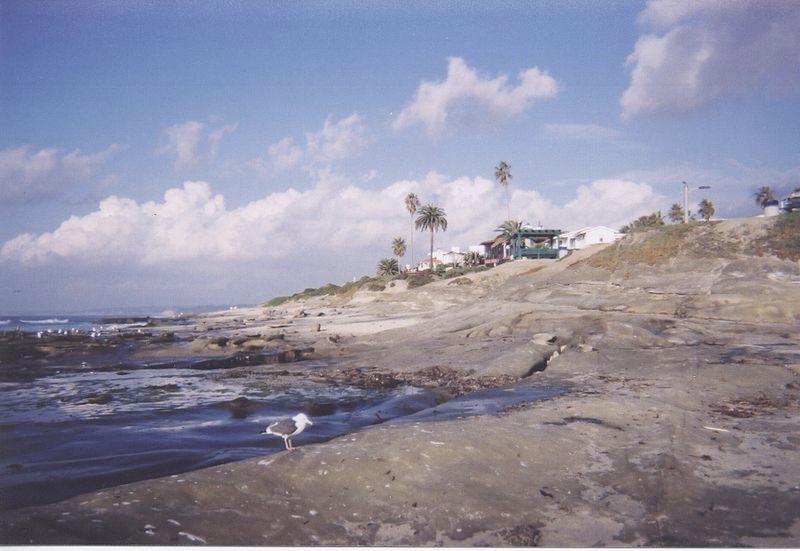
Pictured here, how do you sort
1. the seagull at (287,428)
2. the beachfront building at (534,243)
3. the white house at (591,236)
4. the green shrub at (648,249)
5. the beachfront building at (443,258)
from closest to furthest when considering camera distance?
the seagull at (287,428) → the green shrub at (648,249) → the beachfront building at (534,243) → the white house at (591,236) → the beachfront building at (443,258)

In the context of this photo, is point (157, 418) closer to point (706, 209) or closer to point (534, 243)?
point (534, 243)

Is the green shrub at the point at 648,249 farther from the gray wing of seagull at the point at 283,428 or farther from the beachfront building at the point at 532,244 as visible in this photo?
the beachfront building at the point at 532,244

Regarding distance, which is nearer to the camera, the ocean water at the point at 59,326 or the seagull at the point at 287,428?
the seagull at the point at 287,428

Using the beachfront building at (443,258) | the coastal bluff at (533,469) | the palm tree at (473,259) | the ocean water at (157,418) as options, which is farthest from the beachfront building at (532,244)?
the ocean water at (157,418)

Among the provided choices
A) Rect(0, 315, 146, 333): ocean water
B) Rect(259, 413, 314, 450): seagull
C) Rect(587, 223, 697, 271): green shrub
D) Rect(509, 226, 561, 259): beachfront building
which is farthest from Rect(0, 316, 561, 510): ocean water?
Rect(509, 226, 561, 259): beachfront building

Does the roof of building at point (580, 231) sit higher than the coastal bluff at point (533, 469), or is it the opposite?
the roof of building at point (580, 231)

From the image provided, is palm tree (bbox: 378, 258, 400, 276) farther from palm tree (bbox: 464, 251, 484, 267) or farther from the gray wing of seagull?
the gray wing of seagull

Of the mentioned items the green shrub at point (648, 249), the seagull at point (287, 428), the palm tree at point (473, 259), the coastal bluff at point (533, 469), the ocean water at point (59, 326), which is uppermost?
the palm tree at point (473, 259)

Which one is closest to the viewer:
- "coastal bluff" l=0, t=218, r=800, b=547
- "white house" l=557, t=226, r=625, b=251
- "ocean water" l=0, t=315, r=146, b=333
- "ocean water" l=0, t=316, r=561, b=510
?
"coastal bluff" l=0, t=218, r=800, b=547

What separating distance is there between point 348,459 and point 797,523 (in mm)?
5073

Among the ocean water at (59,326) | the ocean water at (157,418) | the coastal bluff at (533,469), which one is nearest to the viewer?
the coastal bluff at (533,469)

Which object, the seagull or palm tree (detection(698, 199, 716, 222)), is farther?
palm tree (detection(698, 199, 716, 222))

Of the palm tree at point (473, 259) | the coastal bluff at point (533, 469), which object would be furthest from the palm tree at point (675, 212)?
the coastal bluff at point (533, 469)

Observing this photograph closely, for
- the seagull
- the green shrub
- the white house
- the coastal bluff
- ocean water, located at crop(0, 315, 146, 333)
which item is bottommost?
ocean water, located at crop(0, 315, 146, 333)
